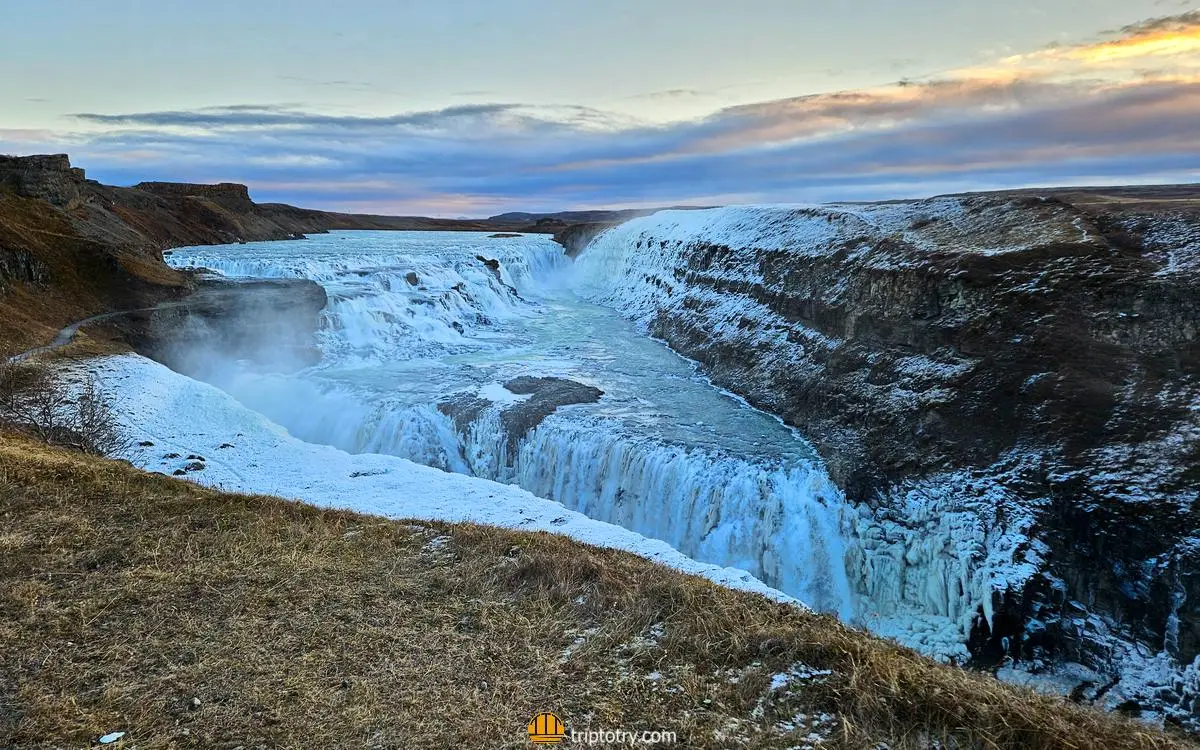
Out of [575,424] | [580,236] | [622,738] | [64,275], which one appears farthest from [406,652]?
[580,236]

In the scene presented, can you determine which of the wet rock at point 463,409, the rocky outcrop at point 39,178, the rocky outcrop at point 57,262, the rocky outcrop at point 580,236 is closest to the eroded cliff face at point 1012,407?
the wet rock at point 463,409

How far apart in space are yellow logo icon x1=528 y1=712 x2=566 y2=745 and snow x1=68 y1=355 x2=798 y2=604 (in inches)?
171

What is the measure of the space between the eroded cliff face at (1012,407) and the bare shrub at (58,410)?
16.7 metres

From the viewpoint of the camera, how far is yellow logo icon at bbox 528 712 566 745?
5.28m

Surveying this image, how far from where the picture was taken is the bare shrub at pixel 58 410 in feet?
46.4

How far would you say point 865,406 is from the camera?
732 inches

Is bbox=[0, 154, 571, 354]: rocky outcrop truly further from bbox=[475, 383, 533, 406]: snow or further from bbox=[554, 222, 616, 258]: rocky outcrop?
bbox=[554, 222, 616, 258]: rocky outcrop

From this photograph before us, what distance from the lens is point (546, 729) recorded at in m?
5.39

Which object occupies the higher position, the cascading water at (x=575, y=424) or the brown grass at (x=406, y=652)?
the brown grass at (x=406, y=652)

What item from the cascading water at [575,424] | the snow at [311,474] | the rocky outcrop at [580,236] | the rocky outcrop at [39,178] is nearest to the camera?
the snow at [311,474]

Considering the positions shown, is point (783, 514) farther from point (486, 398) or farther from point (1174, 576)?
point (486, 398)

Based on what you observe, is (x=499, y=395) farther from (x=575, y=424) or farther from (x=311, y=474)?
(x=311, y=474)

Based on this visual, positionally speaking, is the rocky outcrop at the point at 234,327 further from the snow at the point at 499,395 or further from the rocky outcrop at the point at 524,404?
the rocky outcrop at the point at 524,404

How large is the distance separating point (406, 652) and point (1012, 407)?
48.5 ft
